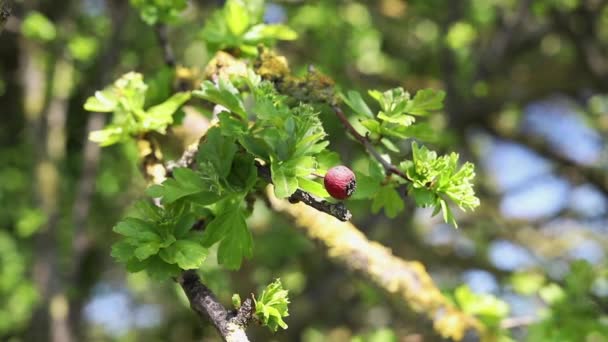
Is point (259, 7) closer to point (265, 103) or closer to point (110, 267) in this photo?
point (265, 103)

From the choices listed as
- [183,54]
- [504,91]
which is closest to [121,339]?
[183,54]

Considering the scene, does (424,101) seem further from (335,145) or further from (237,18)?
(335,145)

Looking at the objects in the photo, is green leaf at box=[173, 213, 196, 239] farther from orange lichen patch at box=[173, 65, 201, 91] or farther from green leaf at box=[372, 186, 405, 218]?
orange lichen patch at box=[173, 65, 201, 91]

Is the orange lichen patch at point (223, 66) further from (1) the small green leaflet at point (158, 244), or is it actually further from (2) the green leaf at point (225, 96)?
(1) the small green leaflet at point (158, 244)

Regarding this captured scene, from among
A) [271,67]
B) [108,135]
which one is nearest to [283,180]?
[271,67]

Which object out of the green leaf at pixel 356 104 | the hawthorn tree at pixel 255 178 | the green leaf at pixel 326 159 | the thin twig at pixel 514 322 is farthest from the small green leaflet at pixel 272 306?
the thin twig at pixel 514 322
